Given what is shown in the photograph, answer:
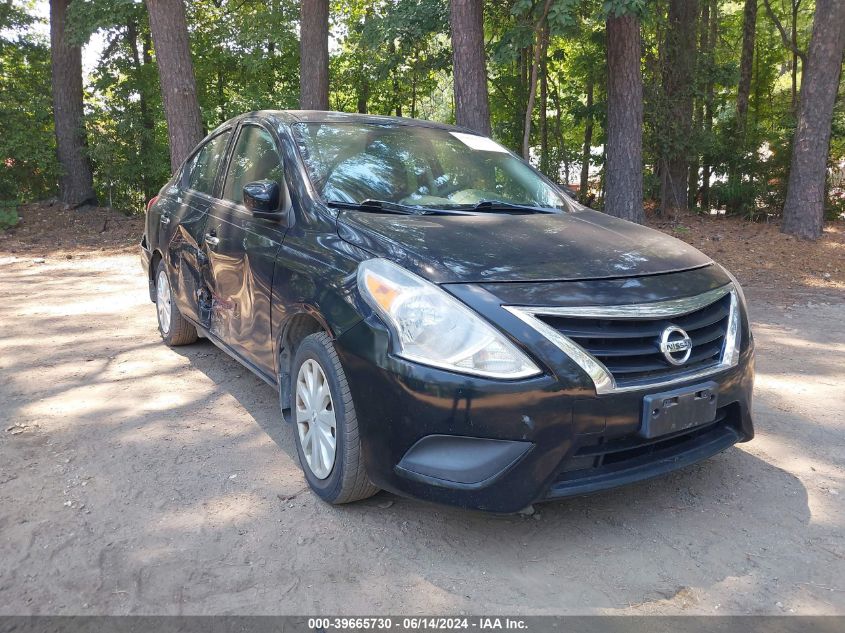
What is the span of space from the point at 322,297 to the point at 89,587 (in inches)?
55.3

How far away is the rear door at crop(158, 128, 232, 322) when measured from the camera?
4.49 metres

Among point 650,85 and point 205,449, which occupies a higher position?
point 650,85

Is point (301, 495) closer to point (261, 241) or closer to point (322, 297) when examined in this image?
point (322, 297)

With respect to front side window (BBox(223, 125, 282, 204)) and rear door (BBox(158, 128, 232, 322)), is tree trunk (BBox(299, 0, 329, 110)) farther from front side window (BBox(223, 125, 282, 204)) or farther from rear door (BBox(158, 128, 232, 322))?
front side window (BBox(223, 125, 282, 204))

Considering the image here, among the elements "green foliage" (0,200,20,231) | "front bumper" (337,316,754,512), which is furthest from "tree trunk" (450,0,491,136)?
"green foliage" (0,200,20,231)

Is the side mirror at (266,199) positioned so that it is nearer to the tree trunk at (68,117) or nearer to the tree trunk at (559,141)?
the tree trunk at (559,141)

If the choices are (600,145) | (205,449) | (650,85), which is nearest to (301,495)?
(205,449)

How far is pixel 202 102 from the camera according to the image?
16891 mm

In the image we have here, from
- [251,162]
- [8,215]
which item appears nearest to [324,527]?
[251,162]

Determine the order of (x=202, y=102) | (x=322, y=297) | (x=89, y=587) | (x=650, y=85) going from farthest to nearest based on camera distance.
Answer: (x=202, y=102), (x=650, y=85), (x=322, y=297), (x=89, y=587)

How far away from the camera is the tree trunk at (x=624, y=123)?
10500 millimetres

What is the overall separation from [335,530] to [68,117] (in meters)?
Result: 14.9

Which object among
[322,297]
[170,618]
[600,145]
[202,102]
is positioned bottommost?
[170,618]

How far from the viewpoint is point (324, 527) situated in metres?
2.90
